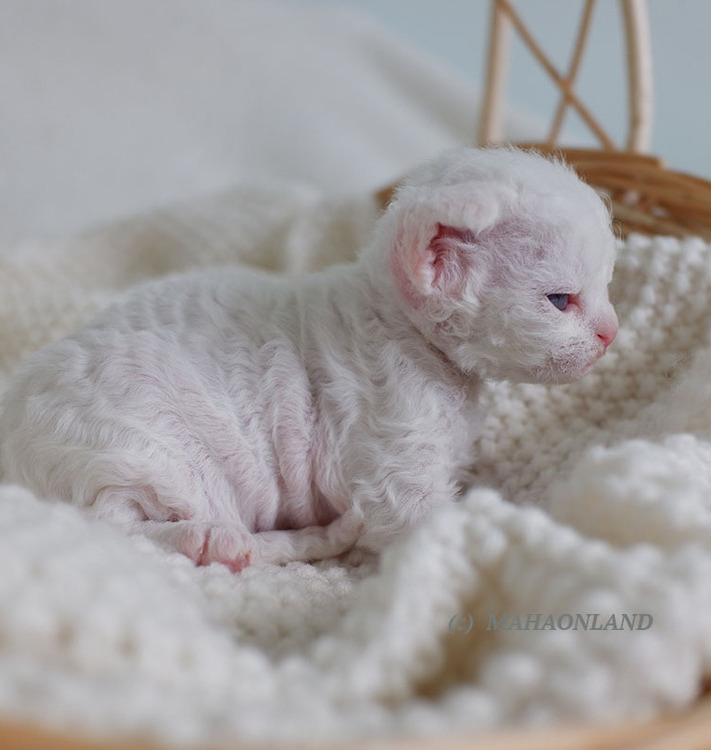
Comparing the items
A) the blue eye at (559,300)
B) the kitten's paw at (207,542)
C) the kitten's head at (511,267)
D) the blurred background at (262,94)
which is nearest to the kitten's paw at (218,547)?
the kitten's paw at (207,542)

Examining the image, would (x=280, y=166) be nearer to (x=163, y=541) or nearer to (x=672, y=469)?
(x=163, y=541)

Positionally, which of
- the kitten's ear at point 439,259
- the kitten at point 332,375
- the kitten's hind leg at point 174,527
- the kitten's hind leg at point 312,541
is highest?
the kitten's ear at point 439,259

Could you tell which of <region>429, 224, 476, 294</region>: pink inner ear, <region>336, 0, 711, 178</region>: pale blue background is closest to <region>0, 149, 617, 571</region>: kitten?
<region>429, 224, 476, 294</region>: pink inner ear

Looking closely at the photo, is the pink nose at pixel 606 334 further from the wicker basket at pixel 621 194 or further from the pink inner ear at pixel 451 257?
the wicker basket at pixel 621 194

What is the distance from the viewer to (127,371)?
3.23ft

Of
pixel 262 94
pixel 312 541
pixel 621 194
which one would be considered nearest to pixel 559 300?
pixel 312 541

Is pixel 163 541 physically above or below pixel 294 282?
below

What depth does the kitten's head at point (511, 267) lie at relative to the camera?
938mm

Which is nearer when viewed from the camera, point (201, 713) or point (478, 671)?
point (201, 713)

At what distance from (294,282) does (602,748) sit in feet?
2.57

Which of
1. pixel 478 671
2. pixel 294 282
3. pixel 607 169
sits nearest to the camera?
pixel 478 671

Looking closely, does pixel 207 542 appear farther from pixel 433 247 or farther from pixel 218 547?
pixel 433 247

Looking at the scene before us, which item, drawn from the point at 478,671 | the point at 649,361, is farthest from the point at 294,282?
the point at 478,671

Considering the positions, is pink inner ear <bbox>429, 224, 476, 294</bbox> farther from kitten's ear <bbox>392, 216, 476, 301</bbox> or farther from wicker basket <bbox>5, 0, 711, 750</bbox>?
wicker basket <bbox>5, 0, 711, 750</bbox>
